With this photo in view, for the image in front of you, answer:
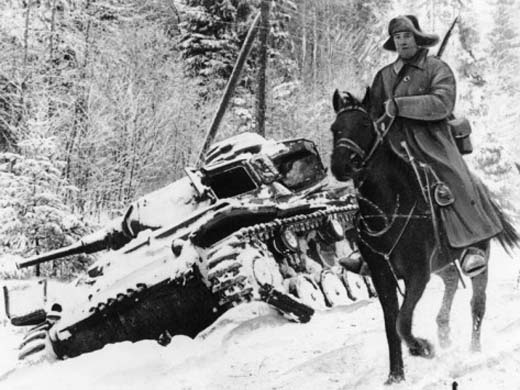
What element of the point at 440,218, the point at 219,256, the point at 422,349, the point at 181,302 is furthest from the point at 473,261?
the point at 181,302

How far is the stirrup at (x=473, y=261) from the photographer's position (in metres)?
4.64

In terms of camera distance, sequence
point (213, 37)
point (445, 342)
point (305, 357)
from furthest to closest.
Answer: point (213, 37) < point (305, 357) < point (445, 342)

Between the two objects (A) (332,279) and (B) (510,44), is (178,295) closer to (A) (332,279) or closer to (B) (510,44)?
(A) (332,279)

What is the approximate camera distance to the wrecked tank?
21.1 feet

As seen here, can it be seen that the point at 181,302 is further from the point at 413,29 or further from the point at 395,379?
the point at 413,29


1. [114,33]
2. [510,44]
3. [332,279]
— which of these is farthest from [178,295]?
[114,33]

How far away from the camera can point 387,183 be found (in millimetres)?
4465

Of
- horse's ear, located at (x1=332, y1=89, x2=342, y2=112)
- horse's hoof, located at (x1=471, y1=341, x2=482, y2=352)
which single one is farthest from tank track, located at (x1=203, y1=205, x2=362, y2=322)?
horse's ear, located at (x1=332, y1=89, x2=342, y2=112)

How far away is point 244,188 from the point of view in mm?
8070

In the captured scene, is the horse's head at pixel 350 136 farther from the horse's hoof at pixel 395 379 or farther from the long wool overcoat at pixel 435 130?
the horse's hoof at pixel 395 379

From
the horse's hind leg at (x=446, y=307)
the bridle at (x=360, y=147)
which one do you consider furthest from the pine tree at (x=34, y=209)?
the bridle at (x=360, y=147)

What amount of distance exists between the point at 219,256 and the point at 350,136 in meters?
2.84

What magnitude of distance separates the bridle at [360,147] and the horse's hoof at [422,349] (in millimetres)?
1324

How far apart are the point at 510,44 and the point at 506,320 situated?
316cm
